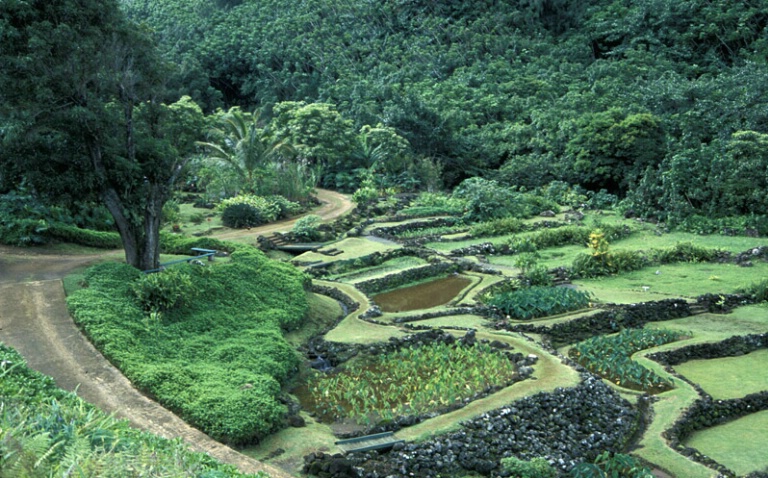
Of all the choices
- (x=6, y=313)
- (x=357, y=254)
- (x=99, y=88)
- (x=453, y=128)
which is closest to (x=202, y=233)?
(x=357, y=254)

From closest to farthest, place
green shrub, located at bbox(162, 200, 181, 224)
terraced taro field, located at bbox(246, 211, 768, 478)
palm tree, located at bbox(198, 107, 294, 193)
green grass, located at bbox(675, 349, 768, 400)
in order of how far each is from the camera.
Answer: terraced taro field, located at bbox(246, 211, 768, 478) < green grass, located at bbox(675, 349, 768, 400) < green shrub, located at bbox(162, 200, 181, 224) < palm tree, located at bbox(198, 107, 294, 193)

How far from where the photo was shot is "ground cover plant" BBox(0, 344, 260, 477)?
6633 mm

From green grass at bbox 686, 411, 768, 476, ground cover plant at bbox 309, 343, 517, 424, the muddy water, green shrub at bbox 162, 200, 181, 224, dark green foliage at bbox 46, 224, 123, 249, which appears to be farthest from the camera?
green shrub at bbox 162, 200, 181, 224

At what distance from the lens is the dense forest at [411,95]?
17.8 metres

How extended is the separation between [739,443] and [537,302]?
695cm

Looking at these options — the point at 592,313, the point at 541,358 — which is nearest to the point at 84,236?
the point at 541,358

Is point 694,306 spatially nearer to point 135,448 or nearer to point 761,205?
point 761,205

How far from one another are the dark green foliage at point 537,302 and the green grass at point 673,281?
1.06m

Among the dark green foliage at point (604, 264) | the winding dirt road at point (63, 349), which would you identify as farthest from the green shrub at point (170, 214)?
the dark green foliage at point (604, 264)

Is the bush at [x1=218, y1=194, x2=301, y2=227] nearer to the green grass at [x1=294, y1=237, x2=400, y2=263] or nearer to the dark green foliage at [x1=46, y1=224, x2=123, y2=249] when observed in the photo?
the green grass at [x1=294, y1=237, x2=400, y2=263]

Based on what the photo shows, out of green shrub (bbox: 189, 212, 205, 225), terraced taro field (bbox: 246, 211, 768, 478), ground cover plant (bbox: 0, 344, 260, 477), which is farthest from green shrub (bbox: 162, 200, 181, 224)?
ground cover plant (bbox: 0, 344, 260, 477)

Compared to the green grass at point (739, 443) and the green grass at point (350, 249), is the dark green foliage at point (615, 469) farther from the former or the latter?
the green grass at point (350, 249)

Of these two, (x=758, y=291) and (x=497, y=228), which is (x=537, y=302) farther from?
(x=497, y=228)

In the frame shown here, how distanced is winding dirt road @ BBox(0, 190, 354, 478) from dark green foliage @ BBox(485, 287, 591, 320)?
9.89 metres
